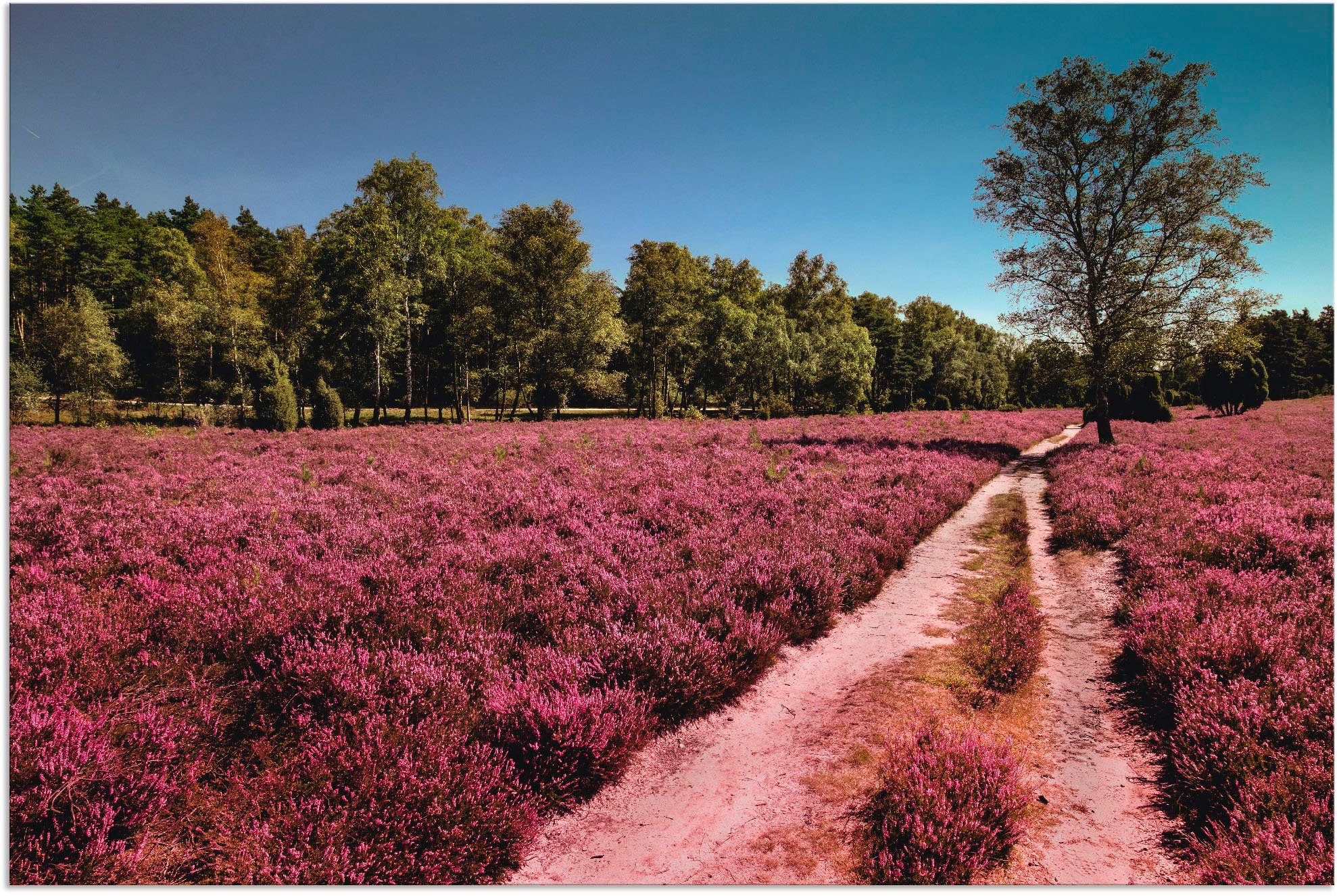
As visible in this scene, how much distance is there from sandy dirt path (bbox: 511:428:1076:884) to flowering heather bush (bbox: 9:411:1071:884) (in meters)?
0.20

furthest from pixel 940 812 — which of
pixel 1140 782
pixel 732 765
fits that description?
pixel 1140 782

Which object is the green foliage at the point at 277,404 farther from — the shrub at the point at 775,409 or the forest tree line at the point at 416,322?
the shrub at the point at 775,409

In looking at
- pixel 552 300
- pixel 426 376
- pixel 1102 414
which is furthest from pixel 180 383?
pixel 1102 414

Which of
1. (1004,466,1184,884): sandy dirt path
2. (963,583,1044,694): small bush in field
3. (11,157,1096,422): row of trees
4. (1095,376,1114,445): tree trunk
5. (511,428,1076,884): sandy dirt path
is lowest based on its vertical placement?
(511,428,1076,884): sandy dirt path

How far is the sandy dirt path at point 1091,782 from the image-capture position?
9.59ft

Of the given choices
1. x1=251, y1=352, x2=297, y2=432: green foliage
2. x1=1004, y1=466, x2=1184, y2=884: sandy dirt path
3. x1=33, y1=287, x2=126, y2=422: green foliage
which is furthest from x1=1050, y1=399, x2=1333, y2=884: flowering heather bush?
x1=33, y1=287, x2=126, y2=422: green foliage

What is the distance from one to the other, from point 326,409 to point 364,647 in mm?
25342

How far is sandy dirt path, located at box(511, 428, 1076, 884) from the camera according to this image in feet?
9.81

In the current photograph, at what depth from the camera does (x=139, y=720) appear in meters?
3.22

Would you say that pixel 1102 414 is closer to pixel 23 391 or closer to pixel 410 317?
pixel 410 317

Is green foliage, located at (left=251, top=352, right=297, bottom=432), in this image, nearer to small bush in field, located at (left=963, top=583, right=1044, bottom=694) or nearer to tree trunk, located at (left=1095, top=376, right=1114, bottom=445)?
small bush in field, located at (left=963, top=583, right=1044, bottom=694)

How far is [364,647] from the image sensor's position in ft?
14.4

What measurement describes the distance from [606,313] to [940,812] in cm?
3423

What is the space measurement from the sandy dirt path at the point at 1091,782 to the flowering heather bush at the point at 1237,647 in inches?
8.4
